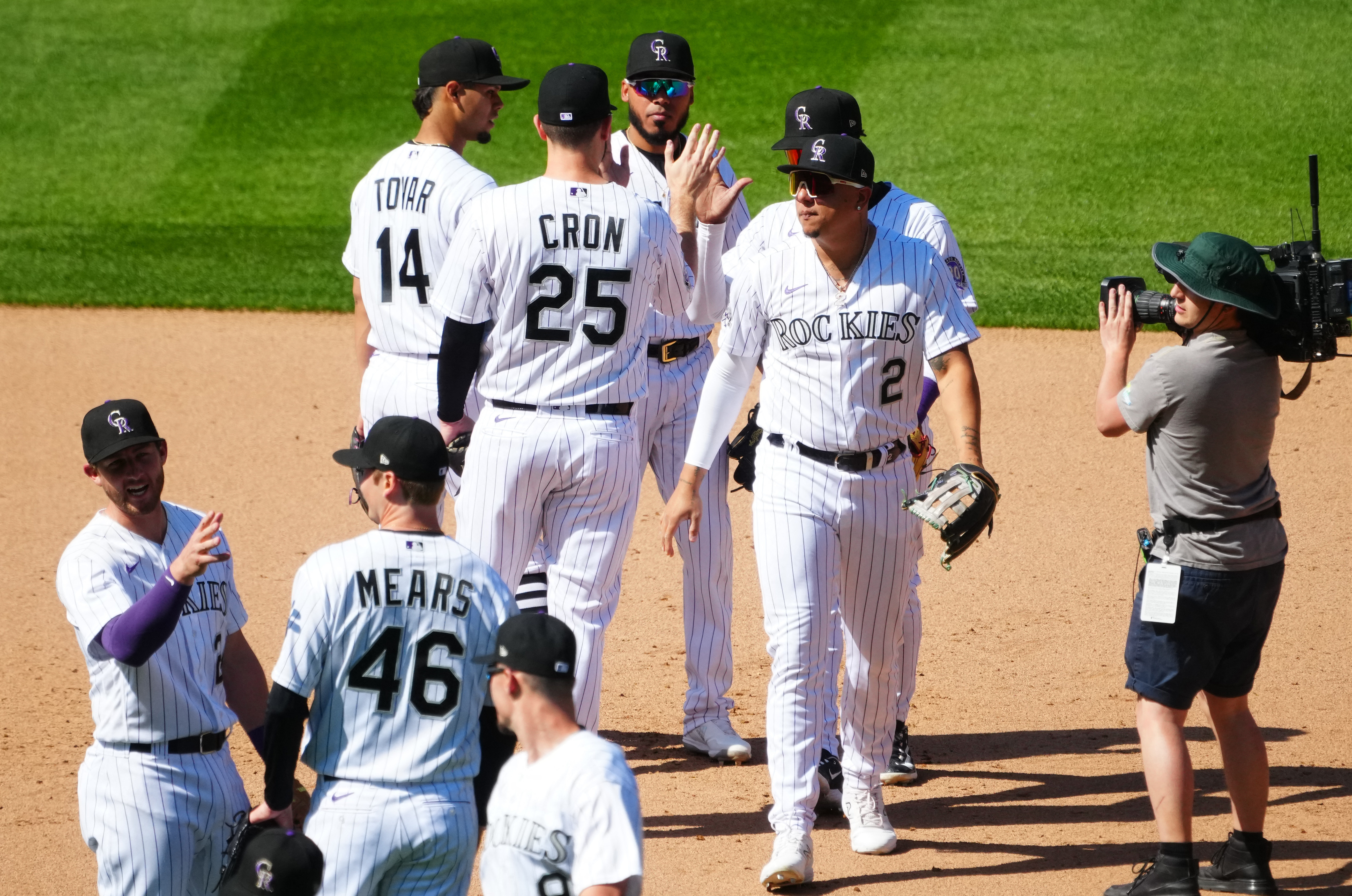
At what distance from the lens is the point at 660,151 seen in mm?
5684

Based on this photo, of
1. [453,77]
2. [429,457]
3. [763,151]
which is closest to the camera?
[429,457]

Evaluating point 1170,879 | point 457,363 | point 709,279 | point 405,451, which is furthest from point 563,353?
point 1170,879

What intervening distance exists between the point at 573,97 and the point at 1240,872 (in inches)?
114

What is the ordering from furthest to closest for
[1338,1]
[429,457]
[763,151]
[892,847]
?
[1338,1], [763,151], [892,847], [429,457]

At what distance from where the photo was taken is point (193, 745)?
3646 millimetres

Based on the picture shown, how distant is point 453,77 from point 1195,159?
1020cm

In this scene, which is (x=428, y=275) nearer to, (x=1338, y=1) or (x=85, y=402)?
(x=85, y=402)

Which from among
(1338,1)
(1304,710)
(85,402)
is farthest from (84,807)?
(1338,1)

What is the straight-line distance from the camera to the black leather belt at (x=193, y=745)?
3598 millimetres

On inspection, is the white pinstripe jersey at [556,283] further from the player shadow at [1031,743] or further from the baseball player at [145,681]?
the player shadow at [1031,743]

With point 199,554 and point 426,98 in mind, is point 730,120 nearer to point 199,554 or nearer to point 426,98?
point 426,98

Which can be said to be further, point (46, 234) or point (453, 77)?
point (46, 234)

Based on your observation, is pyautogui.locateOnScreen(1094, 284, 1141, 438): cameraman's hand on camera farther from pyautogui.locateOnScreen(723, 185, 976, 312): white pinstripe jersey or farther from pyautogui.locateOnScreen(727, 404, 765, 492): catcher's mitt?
pyautogui.locateOnScreen(727, 404, 765, 492): catcher's mitt

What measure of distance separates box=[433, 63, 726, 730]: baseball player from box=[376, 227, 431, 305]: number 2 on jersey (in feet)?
1.68
